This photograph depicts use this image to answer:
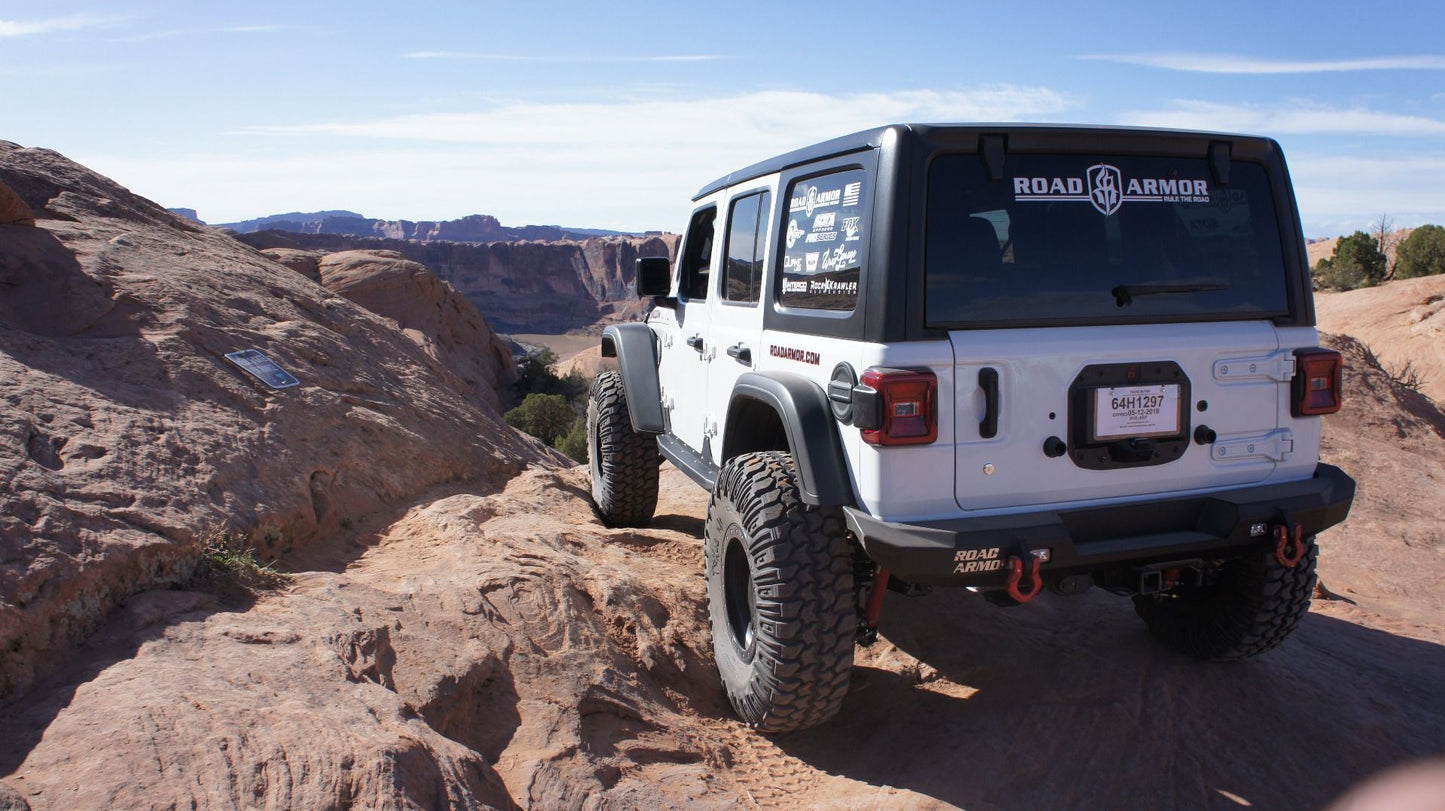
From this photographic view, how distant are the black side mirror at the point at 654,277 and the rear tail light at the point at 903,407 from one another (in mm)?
2819

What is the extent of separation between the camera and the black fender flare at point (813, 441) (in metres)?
3.28

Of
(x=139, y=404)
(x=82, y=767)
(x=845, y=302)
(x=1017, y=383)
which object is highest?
(x=845, y=302)

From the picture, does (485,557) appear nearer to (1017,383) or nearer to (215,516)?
(215,516)

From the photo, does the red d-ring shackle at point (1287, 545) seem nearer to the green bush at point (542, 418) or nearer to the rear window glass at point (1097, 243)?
the rear window glass at point (1097, 243)

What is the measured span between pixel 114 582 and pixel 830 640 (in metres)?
2.49

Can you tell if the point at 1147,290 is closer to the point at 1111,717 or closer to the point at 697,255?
the point at 1111,717

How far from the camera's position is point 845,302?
11.2 feet

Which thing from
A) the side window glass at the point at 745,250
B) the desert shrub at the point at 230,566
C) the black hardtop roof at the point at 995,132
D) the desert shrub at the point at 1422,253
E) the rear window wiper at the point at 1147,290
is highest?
the desert shrub at the point at 1422,253

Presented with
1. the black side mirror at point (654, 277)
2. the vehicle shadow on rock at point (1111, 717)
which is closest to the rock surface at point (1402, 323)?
the vehicle shadow on rock at point (1111, 717)

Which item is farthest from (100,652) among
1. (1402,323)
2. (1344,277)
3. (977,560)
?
(1344,277)

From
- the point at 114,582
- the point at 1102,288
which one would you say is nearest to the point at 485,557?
the point at 114,582

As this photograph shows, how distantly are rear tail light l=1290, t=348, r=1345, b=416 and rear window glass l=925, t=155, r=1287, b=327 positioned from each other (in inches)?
8.3

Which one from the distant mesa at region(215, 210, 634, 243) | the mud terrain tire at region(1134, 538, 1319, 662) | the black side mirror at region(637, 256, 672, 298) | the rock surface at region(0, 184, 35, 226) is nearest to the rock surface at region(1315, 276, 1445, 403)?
the mud terrain tire at region(1134, 538, 1319, 662)

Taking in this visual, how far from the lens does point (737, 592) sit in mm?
4008
